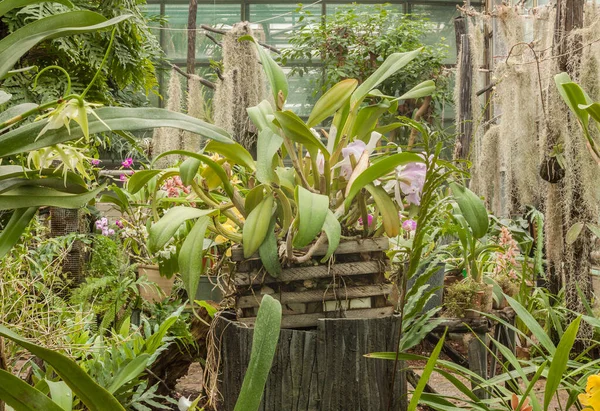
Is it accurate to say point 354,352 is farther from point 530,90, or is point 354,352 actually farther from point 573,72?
point 530,90

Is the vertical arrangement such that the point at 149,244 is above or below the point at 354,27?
below

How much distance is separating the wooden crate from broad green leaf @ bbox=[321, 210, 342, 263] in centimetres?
7

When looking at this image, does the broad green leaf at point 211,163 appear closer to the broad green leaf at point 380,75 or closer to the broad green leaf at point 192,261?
the broad green leaf at point 192,261

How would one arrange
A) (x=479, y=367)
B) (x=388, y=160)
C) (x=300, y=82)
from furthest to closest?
(x=300, y=82)
(x=479, y=367)
(x=388, y=160)

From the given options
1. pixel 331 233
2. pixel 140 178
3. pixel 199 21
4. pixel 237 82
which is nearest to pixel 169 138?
pixel 237 82

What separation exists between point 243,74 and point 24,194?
11.5ft

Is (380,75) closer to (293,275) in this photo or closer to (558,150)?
(293,275)

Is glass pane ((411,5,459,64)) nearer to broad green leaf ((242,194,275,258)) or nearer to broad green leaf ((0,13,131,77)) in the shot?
broad green leaf ((242,194,275,258))

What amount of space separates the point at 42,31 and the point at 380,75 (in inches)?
25.1

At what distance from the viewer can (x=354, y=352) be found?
3.39 ft

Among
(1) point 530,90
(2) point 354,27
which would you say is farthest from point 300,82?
(1) point 530,90

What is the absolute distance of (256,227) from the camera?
3.35ft

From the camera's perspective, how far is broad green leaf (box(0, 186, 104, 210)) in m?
0.76

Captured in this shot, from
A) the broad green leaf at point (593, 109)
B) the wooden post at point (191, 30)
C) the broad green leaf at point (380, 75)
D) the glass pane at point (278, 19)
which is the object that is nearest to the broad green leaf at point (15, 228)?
the broad green leaf at point (380, 75)
